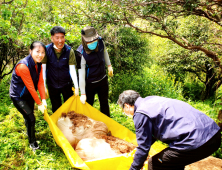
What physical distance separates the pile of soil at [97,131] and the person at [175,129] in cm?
74

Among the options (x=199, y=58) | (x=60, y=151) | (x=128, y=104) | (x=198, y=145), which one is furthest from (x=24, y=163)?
(x=199, y=58)

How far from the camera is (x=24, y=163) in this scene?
2.38 m

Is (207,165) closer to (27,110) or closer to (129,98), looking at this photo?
(129,98)

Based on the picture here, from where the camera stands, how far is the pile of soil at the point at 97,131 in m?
2.43

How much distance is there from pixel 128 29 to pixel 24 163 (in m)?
5.02

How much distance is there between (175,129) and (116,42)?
13.4 ft

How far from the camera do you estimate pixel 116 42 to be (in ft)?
17.1

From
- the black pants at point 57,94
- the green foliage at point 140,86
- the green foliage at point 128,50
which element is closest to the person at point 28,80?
the black pants at point 57,94

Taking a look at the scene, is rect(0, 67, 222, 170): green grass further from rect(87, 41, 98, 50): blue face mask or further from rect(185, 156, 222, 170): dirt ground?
rect(87, 41, 98, 50): blue face mask

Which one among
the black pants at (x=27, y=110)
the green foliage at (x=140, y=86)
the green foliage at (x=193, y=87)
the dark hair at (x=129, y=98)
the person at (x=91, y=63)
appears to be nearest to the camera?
the dark hair at (x=129, y=98)

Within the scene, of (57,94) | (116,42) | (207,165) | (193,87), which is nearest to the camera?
(207,165)

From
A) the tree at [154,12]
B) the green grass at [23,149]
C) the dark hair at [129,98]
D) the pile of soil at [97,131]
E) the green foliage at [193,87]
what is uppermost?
the tree at [154,12]

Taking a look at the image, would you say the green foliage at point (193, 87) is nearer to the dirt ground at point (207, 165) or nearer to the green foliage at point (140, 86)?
the green foliage at point (140, 86)

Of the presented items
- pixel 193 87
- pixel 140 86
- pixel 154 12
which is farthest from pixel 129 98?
pixel 193 87
